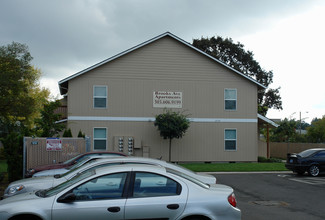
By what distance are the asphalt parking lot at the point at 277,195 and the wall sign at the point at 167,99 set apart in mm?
6836

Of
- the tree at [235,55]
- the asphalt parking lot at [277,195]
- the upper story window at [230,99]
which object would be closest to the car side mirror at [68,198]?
the asphalt parking lot at [277,195]

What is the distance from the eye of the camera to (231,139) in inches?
972

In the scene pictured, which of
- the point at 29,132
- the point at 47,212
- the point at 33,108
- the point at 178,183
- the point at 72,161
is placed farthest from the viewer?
the point at 33,108

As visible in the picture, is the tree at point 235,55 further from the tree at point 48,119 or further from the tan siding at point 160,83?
the tree at point 48,119

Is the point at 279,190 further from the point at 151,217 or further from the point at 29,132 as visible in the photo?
the point at 29,132

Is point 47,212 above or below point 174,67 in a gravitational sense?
below

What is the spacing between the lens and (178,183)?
19.7 feet

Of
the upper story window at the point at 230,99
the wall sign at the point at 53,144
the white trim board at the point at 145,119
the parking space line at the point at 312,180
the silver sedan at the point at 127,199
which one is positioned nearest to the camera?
the silver sedan at the point at 127,199

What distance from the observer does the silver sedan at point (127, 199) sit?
5.59m

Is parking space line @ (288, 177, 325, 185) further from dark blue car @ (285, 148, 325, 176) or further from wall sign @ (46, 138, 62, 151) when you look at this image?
wall sign @ (46, 138, 62, 151)

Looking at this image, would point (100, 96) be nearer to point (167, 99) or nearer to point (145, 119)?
point (145, 119)

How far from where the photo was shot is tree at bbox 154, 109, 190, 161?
21984 mm

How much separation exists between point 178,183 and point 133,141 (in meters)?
17.4

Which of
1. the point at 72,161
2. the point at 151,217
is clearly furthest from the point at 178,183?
the point at 72,161
